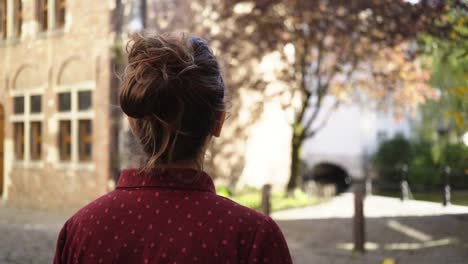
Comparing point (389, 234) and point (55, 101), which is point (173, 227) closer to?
point (55, 101)

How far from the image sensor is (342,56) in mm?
6734

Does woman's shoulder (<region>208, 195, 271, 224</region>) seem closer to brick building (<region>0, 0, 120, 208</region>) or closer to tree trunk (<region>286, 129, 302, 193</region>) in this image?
brick building (<region>0, 0, 120, 208</region>)

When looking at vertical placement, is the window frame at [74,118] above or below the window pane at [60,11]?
below

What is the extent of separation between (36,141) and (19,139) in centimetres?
11

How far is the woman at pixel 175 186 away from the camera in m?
0.82

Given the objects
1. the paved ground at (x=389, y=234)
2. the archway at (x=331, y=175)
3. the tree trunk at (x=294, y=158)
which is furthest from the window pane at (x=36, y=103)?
the archway at (x=331, y=175)

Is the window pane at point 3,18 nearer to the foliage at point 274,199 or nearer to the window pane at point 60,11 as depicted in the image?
the window pane at point 60,11

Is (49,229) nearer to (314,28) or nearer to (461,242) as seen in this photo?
(461,242)

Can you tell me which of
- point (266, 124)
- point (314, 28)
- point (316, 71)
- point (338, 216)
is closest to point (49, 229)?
point (338, 216)

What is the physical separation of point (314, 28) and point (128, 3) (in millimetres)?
3641

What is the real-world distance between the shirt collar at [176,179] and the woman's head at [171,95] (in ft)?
0.06

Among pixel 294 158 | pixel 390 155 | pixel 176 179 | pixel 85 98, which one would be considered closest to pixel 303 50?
pixel 294 158

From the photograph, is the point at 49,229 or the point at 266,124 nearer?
the point at 49,229

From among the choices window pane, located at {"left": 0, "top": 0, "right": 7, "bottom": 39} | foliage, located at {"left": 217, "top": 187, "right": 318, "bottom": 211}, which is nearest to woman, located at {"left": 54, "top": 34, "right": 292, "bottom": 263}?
window pane, located at {"left": 0, "top": 0, "right": 7, "bottom": 39}
